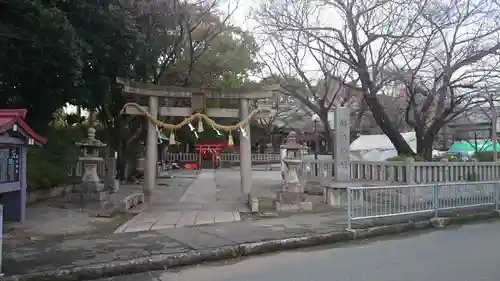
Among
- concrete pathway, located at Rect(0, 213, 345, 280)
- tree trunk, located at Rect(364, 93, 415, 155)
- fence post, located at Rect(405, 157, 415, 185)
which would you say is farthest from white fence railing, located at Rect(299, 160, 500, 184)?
concrete pathway, located at Rect(0, 213, 345, 280)

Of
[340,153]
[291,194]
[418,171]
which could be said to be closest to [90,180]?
[291,194]

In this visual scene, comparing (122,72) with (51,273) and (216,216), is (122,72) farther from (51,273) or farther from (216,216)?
(51,273)

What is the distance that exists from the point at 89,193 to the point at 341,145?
8574mm

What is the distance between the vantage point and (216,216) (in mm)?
11781

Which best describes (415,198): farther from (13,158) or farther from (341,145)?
(13,158)

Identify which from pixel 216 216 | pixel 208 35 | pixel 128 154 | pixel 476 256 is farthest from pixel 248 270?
pixel 128 154

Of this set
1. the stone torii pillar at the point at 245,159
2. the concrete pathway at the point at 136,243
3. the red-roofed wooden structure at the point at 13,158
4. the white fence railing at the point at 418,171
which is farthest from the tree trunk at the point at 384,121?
the red-roofed wooden structure at the point at 13,158

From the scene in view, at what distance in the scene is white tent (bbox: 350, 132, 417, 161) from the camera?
96.9 feet

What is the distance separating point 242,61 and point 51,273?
21462 mm

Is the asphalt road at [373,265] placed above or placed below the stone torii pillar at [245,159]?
below

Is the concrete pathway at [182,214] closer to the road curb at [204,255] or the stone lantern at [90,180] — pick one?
the stone lantern at [90,180]

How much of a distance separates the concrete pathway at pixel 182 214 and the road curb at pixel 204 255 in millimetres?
2692

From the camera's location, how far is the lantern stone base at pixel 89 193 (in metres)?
14.7

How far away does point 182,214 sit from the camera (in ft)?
40.0
